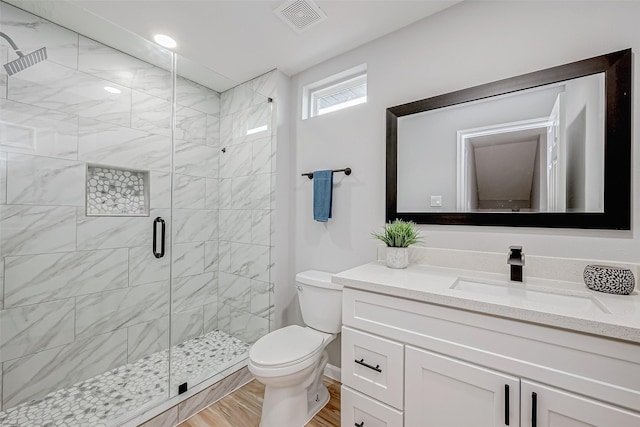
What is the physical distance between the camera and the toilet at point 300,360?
4.65 feet

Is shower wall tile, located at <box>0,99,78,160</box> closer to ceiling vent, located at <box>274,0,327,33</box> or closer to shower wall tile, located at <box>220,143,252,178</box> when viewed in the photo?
shower wall tile, located at <box>220,143,252,178</box>

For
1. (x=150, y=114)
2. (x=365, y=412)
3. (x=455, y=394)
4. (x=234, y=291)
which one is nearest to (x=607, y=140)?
(x=455, y=394)

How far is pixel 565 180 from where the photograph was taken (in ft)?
4.17

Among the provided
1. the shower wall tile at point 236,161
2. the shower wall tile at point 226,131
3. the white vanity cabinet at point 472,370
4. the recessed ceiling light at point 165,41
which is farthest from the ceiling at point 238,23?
the white vanity cabinet at point 472,370

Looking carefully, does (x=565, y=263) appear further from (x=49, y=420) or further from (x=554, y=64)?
(x=49, y=420)

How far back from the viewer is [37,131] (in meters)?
1.70

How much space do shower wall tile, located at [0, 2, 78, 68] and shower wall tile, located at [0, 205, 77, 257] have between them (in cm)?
95

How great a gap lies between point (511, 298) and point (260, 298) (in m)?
1.85

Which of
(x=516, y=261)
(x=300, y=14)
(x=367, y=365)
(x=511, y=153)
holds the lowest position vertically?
(x=367, y=365)

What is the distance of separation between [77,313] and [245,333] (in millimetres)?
1247

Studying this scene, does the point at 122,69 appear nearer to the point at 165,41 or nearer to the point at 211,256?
the point at 165,41

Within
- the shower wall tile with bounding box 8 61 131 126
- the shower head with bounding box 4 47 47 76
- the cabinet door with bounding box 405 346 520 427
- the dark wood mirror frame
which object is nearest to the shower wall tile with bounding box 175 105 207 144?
the shower wall tile with bounding box 8 61 131 126

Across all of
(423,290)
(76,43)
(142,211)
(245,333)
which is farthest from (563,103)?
(76,43)

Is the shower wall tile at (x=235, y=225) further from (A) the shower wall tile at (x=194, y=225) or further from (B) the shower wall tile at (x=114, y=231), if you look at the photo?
(B) the shower wall tile at (x=114, y=231)
